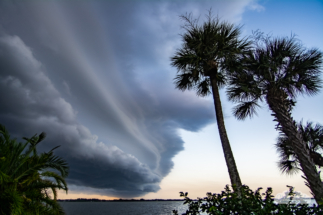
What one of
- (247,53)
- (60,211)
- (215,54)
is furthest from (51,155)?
(247,53)

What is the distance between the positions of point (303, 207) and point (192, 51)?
26.8 ft

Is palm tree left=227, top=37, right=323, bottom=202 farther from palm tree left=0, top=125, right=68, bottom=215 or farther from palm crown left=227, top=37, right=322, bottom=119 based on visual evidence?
palm tree left=0, top=125, right=68, bottom=215

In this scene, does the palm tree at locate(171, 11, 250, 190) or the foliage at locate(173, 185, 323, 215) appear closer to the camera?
the foliage at locate(173, 185, 323, 215)

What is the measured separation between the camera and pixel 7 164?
826 cm

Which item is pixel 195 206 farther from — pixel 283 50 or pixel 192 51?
pixel 283 50

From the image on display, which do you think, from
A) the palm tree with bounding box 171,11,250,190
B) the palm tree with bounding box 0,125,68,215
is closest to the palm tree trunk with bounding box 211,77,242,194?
the palm tree with bounding box 171,11,250,190

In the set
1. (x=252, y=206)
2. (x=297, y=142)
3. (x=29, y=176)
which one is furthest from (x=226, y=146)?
(x=29, y=176)

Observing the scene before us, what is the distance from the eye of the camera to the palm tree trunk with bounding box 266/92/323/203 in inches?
260

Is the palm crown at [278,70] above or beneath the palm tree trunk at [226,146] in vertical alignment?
above

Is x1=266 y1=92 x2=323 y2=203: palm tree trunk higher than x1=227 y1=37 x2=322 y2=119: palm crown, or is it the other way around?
x1=227 y1=37 x2=322 y2=119: palm crown

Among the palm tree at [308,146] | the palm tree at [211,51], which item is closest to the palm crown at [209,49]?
the palm tree at [211,51]

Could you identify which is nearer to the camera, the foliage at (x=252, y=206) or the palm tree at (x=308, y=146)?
the foliage at (x=252, y=206)

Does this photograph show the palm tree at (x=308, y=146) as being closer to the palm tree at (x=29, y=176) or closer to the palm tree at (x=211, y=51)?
the palm tree at (x=211, y=51)

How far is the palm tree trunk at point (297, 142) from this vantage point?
659 cm
